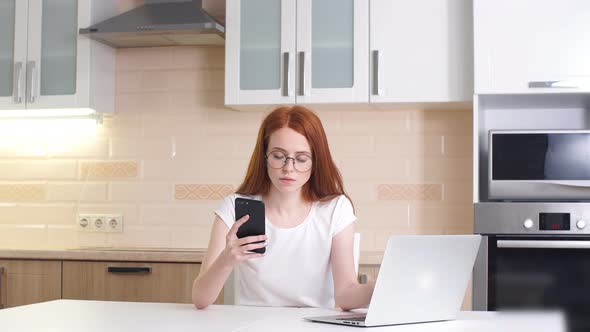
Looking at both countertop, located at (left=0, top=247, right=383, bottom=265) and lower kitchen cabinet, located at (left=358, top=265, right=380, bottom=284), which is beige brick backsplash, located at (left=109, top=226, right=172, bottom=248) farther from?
lower kitchen cabinet, located at (left=358, top=265, right=380, bottom=284)

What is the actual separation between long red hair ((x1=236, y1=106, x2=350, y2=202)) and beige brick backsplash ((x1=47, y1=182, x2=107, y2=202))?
1745 millimetres

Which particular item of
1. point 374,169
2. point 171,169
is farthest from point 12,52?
point 374,169

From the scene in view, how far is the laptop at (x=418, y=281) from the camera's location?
5.58ft

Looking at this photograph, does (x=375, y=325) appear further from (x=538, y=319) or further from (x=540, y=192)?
(x=540, y=192)

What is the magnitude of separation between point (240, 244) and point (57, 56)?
2205 mm

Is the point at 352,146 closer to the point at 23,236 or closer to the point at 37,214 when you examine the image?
the point at 37,214

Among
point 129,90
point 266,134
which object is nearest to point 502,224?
point 266,134

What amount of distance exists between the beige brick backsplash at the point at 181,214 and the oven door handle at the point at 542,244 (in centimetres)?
138

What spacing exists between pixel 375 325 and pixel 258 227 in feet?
1.24

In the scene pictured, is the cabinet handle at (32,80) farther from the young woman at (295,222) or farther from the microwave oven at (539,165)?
the microwave oven at (539,165)

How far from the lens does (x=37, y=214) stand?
4082 mm

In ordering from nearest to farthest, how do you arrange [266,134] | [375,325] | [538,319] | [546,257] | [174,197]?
[375,325]
[538,319]
[266,134]
[546,257]
[174,197]

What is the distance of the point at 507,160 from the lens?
3.24 m

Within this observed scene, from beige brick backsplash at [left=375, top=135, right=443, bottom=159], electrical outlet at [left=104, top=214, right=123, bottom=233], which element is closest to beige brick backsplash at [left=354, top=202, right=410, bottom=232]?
beige brick backsplash at [left=375, top=135, right=443, bottom=159]
